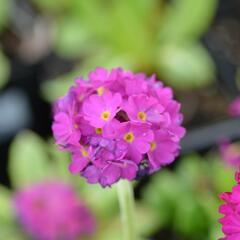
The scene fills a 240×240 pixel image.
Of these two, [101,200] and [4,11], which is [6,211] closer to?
[101,200]

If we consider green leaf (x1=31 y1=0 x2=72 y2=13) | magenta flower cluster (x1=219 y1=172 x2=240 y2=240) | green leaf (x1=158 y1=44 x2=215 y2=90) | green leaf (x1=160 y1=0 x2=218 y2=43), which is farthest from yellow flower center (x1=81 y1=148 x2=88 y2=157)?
green leaf (x1=31 y1=0 x2=72 y2=13)

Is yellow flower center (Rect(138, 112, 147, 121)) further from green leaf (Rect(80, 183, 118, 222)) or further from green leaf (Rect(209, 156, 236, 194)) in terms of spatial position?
green leaf (Rect(80, 183, 118, 222))

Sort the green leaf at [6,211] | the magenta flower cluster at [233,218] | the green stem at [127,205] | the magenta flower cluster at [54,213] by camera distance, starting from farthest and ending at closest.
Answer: the green leaf at [6,211] < the magenta flower cluster at [54,213] < the green stem at [127,205] < the magenta flower cluster at [233,218]

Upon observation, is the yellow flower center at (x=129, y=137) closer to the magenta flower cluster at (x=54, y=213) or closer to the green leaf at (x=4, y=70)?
the magenta flower cluster at (x=54, y=213)

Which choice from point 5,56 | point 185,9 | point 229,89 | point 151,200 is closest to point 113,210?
point 151,200

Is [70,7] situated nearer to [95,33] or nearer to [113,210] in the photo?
[95,33]

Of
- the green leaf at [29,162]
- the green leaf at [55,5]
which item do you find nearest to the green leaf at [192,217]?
the green leaf at [29,162]

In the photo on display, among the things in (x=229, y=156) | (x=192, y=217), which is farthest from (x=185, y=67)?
(x=229, y=156)
